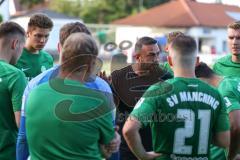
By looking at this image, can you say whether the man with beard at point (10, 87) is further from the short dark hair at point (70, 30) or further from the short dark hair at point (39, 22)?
the short dark hair at point (39, 22)

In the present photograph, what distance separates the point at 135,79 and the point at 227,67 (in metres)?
1.38

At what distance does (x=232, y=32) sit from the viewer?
5.83m

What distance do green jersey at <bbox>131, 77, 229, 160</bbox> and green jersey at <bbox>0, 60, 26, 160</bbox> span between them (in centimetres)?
108

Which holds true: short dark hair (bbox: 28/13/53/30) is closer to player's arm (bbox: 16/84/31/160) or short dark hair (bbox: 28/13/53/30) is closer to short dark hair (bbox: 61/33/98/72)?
player's arm (bbox: 16/84/31/160)

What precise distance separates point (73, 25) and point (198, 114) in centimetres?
117

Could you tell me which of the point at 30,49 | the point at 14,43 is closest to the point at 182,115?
the point at 14,43

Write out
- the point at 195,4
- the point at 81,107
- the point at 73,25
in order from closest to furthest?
the point at 81,107, the point at 73,25, the point at 195,4

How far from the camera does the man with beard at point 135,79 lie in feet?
15.9

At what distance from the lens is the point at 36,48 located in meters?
5.87

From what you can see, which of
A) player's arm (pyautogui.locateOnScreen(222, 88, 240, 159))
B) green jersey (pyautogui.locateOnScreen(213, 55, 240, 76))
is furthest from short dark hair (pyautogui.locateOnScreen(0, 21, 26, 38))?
green jersey (pyautogui.locateOnScreen(213, 55, 240, 76))

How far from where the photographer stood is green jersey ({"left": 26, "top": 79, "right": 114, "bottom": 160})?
9.75ft

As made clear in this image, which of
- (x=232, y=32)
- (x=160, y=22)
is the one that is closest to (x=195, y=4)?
(x=160, y=22)

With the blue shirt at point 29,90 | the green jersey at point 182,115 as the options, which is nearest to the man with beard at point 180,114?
the green jersey at point 182,115

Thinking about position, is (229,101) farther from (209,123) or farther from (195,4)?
(195,4)
